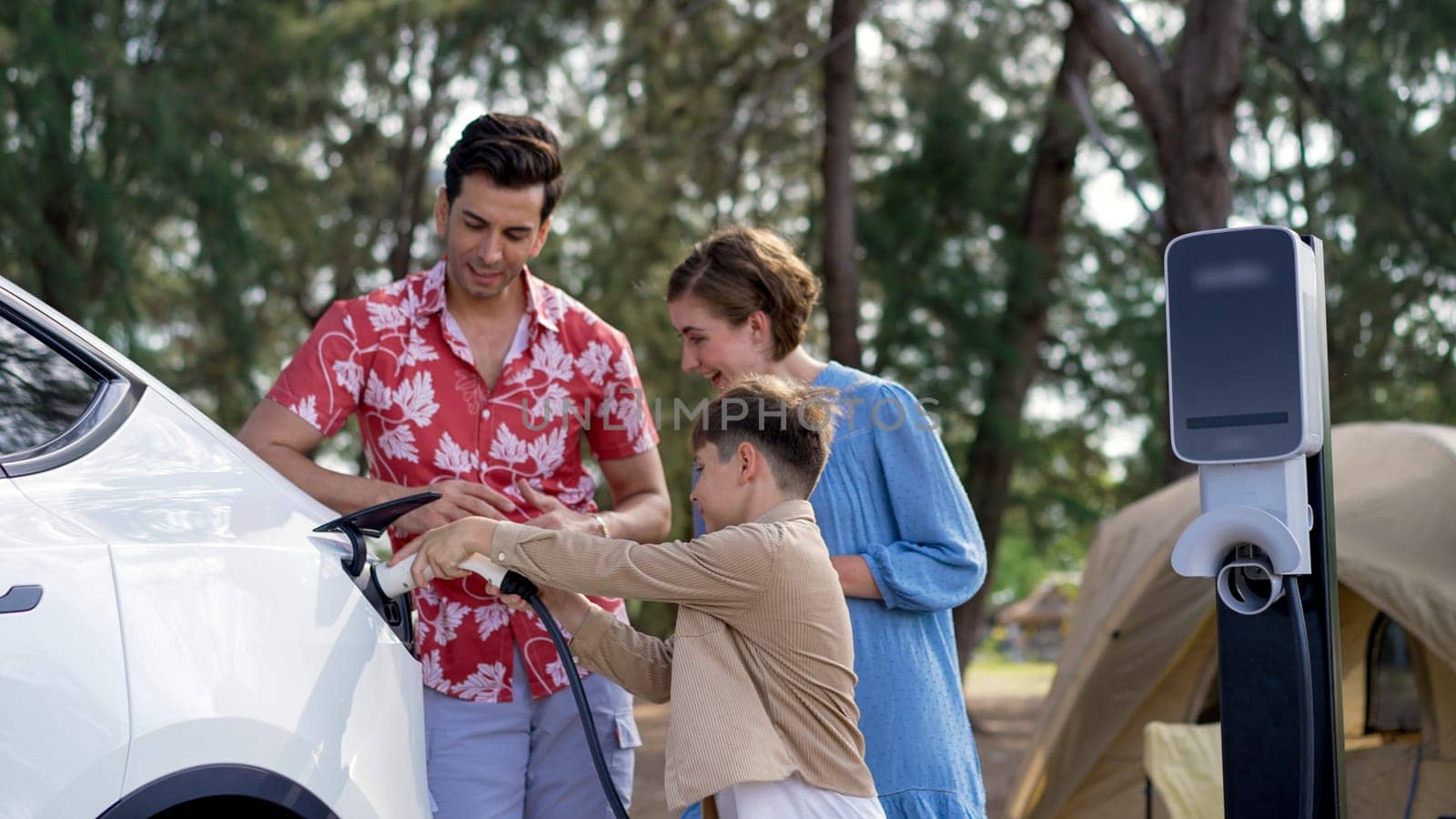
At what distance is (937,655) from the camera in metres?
2.83

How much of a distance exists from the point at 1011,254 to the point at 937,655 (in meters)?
8.83

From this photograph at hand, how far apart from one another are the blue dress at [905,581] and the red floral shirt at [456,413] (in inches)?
20.7

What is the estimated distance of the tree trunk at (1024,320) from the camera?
1123 centimetres

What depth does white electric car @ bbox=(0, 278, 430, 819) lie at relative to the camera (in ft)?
5.95

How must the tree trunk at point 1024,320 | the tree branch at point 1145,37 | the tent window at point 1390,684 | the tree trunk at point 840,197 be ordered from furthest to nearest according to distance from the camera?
the tree trunk at point 1024,320 → the tree trunk at point 840,197 → the tree branch at point 1145,37 → the tent window at point 1390,684

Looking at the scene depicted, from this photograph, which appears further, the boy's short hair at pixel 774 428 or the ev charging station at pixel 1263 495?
the ev charging station at pixel 1263 495

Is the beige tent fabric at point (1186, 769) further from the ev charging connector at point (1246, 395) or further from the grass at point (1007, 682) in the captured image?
the grass at point (1007, 682)

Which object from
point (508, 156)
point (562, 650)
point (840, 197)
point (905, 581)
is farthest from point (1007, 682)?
point (562, 650)

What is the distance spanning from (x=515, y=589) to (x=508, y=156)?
37.7 inches

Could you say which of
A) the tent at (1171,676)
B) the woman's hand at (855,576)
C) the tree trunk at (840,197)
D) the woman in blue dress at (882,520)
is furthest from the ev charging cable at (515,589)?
the tree trunk at (840,197)

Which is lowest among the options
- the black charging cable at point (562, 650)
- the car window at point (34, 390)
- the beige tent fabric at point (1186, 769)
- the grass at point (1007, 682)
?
the grass at point (1007, 682)

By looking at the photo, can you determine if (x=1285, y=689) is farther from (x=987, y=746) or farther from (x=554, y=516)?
(x=987, y=746)

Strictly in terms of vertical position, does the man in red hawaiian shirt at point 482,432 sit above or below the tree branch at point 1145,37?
below

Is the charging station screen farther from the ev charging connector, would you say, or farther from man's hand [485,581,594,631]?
man's hand [485,581,594,631]
